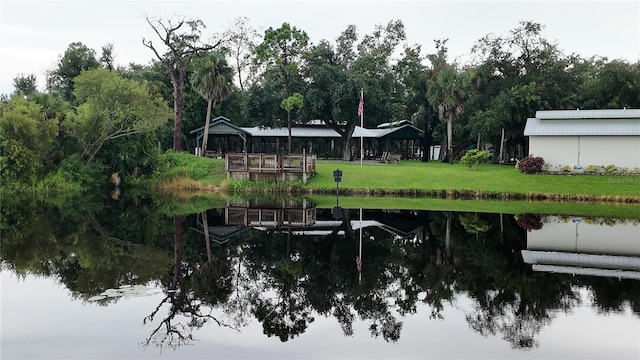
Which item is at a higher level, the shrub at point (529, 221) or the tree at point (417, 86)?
the tree at point (417, 86)

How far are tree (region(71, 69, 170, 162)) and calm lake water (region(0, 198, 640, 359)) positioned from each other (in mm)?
16161

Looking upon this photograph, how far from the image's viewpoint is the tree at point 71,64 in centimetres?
5947

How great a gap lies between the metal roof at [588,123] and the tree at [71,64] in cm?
4423

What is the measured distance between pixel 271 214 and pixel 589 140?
78.9 feet

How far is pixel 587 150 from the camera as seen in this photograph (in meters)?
39.3

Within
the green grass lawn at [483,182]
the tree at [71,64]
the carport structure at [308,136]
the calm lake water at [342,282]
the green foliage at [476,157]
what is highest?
the tree at [71,64]

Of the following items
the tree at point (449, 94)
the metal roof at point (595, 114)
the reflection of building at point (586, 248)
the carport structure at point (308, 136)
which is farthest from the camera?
the carport structure at point (308, 136)

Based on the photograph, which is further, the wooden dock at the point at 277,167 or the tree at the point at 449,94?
the tree at the point at 449,94

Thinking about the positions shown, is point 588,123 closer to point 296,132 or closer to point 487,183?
point 487,183

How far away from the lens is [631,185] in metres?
34.8

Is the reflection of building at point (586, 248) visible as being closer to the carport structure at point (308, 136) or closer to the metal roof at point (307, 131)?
the metal roof at point (307, 131)

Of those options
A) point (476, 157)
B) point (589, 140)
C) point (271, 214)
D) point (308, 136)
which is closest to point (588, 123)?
point (589, 140)

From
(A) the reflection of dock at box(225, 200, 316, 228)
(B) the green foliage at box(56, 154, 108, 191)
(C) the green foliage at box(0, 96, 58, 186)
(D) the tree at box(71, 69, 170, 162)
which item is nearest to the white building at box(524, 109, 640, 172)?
(A) the reflection of dock at box(225, 200, 316, 228)

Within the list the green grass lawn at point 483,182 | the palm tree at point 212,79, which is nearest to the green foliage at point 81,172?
the palm tree at point 212,79
